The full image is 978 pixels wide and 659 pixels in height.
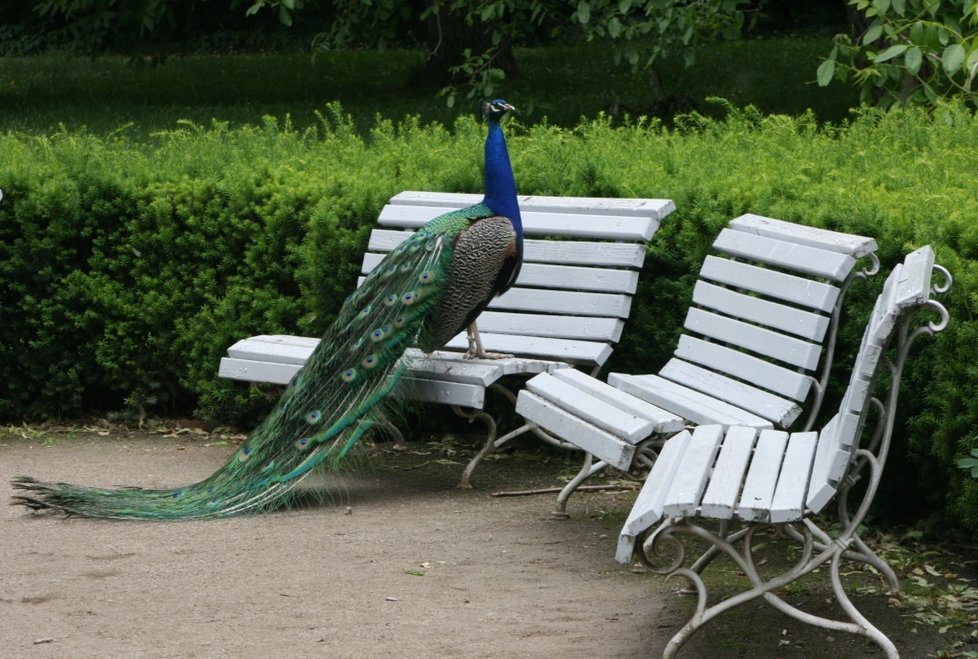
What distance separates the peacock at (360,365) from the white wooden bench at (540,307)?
6.8 inches

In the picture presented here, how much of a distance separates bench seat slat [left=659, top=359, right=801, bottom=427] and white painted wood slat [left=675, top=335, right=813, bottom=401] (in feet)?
0.09

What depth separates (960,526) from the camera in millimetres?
4922

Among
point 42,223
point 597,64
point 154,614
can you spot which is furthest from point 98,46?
point 154,614

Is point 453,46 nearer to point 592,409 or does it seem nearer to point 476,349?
point 476,349

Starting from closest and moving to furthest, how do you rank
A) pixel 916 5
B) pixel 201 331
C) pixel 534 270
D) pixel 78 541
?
pixel 78 541
pixel 534 270
pixel 201 331
pixel 916 5

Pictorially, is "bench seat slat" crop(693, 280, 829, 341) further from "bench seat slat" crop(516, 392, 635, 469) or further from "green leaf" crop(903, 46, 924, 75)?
"green leaf" crop(903, 46, 924, 75)

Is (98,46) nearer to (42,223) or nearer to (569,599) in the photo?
(42,223)

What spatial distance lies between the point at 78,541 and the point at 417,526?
131 cm

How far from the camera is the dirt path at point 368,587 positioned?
4.20 meters

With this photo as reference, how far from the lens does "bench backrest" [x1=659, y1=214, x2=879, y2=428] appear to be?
16.1ft

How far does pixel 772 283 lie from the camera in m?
5.15

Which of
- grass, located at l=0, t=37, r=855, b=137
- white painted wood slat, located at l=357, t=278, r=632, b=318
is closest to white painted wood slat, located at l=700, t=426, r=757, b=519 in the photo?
white painted wood slat, located at l=357, t=278, r=632, b=318

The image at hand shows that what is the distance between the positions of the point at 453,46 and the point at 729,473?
48.6ft

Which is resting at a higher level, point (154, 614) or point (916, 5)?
point (916, 5)
